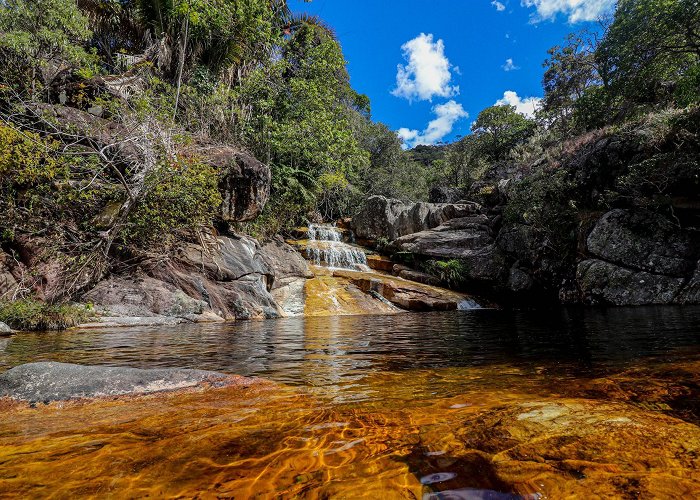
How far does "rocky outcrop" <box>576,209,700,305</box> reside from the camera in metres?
13.1

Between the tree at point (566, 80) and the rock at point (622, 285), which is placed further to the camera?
the tree at point (566, 80)

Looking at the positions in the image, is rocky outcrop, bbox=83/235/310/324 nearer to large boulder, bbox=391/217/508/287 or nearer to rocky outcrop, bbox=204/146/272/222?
rocky outcrop, bbox=204/146/272/222

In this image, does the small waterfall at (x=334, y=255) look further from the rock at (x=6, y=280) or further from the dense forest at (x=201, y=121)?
the rock at (x=6, y=280)

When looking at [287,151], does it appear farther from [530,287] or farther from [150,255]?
[530,287]

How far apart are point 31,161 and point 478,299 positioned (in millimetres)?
18967

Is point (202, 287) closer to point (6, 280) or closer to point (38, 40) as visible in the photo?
point (6, 280)

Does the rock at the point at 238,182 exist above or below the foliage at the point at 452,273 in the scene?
above

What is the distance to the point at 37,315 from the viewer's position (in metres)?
7.98

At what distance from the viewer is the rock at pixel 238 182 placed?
48.4 feet

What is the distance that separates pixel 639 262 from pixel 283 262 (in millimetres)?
15686

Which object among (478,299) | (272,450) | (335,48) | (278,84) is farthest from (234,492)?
(335,48)

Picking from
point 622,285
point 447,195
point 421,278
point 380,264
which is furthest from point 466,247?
point 447,195

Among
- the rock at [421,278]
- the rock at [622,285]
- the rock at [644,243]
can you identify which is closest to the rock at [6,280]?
the rock at [421,278]

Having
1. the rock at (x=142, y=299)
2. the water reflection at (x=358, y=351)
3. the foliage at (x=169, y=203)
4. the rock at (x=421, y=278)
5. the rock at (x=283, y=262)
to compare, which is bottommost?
the water reflection at (x=358, y=351)
